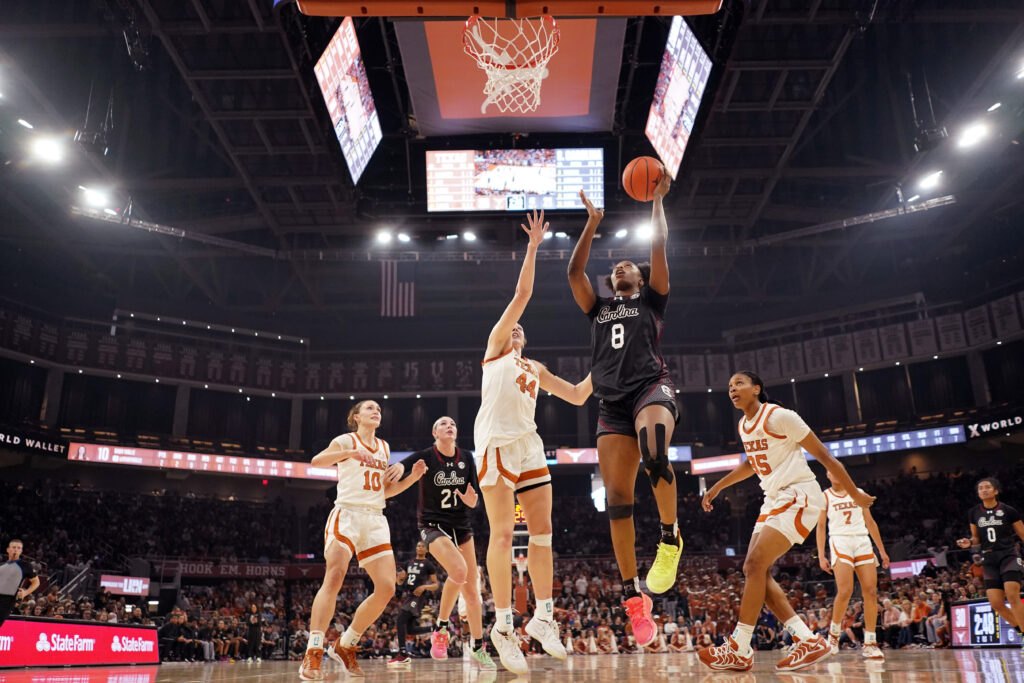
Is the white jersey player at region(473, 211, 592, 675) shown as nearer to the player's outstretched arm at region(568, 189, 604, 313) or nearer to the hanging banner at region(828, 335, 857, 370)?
the player's outstretched arm at region(568, 189, 604, 313)

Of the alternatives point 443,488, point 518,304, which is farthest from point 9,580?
point 518,304

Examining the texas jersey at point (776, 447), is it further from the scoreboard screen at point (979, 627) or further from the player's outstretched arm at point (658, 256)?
the scoreboard screen at point (979, 627)

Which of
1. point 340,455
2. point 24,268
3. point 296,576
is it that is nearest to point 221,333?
point 24,268

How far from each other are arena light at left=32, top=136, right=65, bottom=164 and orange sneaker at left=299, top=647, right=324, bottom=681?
17.6 m

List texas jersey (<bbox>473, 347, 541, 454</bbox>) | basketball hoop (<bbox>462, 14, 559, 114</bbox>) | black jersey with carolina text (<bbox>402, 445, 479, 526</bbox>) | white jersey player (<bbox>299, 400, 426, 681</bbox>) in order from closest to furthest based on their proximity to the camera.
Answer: texas jersey (<bbox>473, 347, 541, 454</bbox>) → white jersey player (<bbox>299, 400, 426, 681</bbox>) → black jersey with carolina text (<bbox>402, 445, 479, 526</bbox>) → basketball hoop (<bbox>462, 14, 559, 114</bbox>)

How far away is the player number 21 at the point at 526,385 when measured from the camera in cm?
539

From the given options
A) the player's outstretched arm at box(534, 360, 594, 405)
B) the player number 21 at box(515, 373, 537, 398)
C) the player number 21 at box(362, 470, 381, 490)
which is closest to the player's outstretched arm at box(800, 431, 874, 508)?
the player's outstretched arm at box(534, 360, 594, 405)

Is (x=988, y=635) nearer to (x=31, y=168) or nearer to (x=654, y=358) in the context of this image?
(x=654, y=358)

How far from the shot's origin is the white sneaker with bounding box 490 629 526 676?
471cm

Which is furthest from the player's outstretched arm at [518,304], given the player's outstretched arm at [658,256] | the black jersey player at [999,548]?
the black jersey player at [999,548]

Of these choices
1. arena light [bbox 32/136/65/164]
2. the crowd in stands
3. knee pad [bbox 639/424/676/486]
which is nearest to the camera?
knee pad [bbox 639/424/676/486]

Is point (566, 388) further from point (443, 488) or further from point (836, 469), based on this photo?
point (443, 488)

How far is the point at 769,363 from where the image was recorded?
3244 cm

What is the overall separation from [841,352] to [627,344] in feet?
94.9
